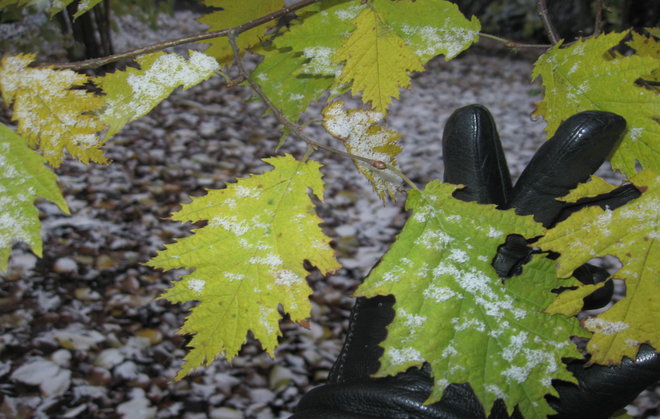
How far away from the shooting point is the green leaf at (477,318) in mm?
447

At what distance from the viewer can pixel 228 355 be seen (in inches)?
17.8

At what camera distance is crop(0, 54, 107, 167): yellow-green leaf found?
1.54ft

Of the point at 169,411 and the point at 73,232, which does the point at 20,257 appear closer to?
the point at 73,232

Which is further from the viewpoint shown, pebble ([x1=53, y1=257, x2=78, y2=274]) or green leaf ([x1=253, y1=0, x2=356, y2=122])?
pebble ([x1=53, y1=257, x2=78, y2=274])

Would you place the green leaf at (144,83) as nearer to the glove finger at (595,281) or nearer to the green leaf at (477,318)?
the green leaf at (477,318)

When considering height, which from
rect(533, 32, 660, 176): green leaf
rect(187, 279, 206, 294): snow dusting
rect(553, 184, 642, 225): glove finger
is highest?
rect(533, 32, 660, 176): green leaf

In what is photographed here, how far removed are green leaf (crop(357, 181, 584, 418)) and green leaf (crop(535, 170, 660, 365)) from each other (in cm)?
2

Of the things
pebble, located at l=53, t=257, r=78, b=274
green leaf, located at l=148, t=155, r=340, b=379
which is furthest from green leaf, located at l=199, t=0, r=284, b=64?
pebble, located at l=53, t=257, r=78, b=274

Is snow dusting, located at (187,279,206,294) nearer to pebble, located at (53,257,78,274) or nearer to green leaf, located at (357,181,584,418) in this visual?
green leaf, located at (357,181,584,418)

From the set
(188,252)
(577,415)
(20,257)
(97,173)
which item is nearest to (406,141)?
(97,173)

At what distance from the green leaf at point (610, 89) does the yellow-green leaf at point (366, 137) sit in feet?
0.67

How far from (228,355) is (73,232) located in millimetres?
2212

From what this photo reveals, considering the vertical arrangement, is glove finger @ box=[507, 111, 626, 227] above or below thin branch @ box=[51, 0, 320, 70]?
below

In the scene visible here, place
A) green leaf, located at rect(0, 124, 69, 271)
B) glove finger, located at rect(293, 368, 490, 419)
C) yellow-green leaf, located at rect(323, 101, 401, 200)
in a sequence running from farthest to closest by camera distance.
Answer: glove finger, located at rect(293, 368, 490, 419), yellow-green leaf, located at rect(323, 101, 401, 200), green leaf, located at rect(0, 124, 69, 271)
